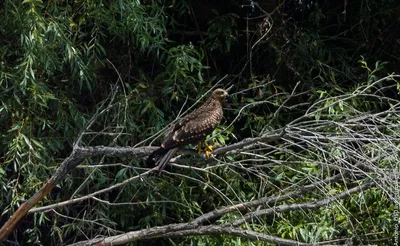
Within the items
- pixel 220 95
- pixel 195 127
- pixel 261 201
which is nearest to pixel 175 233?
pixel 261 201

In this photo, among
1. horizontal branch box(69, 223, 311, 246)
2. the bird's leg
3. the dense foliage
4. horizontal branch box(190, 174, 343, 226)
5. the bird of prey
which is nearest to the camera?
the bird of prey

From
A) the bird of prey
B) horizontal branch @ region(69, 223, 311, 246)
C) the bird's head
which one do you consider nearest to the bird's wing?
the bird of prey

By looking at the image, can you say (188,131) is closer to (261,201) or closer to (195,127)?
(195,127)

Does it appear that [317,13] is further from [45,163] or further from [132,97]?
[45,163]

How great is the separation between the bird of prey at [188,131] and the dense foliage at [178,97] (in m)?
0.10

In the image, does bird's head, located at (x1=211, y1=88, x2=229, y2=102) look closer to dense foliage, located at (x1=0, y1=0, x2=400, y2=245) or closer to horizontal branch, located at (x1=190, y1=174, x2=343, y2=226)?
dense foliage, located at (x1=0, y1=0, x2=400, y2=245)

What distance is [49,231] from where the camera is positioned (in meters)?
5.87

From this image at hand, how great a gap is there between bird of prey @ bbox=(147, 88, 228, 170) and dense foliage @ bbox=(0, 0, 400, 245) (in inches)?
3.8

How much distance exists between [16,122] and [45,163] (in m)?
0.28

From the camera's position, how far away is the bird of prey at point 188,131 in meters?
4.38

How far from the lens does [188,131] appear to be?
454cm

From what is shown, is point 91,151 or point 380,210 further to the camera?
point 380,210

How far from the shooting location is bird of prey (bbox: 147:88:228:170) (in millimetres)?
4379

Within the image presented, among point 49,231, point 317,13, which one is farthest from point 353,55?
point 49,231
